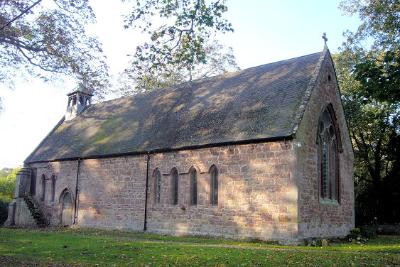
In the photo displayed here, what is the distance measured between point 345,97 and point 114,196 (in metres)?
21.6

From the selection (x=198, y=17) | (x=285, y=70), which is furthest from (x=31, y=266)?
(x=285, y=70)

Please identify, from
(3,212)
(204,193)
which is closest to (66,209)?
(3,212)

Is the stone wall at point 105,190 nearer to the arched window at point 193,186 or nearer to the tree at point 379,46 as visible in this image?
the arched window at point 193,186

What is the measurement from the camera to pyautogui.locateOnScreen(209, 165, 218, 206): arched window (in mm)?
22594

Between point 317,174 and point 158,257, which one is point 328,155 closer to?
point 317,174

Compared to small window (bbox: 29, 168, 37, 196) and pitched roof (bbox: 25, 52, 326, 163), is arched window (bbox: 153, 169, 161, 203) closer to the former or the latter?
pitched roof (bbox: 25, 52, 326, 163)

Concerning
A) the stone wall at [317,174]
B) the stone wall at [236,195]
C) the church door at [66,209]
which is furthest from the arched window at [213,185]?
the church door at [66,209]

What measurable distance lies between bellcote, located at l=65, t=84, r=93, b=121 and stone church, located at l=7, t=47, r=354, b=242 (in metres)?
6.62

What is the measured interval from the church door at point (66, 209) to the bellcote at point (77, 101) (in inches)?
405

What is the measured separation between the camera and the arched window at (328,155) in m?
23.0

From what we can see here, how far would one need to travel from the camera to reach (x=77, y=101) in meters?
39.6

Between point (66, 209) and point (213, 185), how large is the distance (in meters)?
13.6

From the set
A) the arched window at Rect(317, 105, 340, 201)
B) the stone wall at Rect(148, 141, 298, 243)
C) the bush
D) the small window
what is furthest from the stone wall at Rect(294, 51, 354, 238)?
the bush

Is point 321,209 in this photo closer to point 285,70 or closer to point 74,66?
point 285,70
